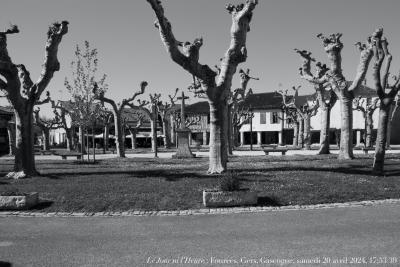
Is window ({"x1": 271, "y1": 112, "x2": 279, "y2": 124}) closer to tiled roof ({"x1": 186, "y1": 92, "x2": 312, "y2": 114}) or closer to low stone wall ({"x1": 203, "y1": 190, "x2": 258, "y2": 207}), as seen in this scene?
tiled roof ({"x1": 186, "y1": 92, "x2": 312, "y2": 114})

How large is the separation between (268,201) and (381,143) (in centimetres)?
572

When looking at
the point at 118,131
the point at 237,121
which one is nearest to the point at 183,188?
the point at 118,131

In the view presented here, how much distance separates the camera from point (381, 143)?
12.9m

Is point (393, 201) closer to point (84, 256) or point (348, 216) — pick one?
point (348, 216)

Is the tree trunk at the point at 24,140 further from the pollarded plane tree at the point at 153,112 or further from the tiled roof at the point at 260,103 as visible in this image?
the tiled roof at the point at 260,103

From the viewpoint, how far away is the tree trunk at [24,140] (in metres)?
13.9

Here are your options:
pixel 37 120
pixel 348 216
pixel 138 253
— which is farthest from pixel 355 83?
pixel 37 120

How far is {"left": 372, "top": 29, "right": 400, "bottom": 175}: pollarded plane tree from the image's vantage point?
41.9 feet

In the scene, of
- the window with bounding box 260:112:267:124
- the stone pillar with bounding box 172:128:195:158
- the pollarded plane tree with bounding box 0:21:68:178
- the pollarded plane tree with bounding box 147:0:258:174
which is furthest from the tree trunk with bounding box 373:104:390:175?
the window with bounding box 260:112:267:124

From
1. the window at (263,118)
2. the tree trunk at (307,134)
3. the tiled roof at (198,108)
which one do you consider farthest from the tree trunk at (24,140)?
the tiled roof at (198,108)

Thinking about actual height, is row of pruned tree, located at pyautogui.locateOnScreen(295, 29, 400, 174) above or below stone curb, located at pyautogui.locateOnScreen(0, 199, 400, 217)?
above

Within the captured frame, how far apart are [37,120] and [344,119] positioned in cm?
3257

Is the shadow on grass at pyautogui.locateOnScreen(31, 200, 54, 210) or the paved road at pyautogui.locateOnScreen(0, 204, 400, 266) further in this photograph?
the shadow on grass at pyautogui.locateOnScreen(31, 200, 54, 210)

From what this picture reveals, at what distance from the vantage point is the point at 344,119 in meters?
18.4
